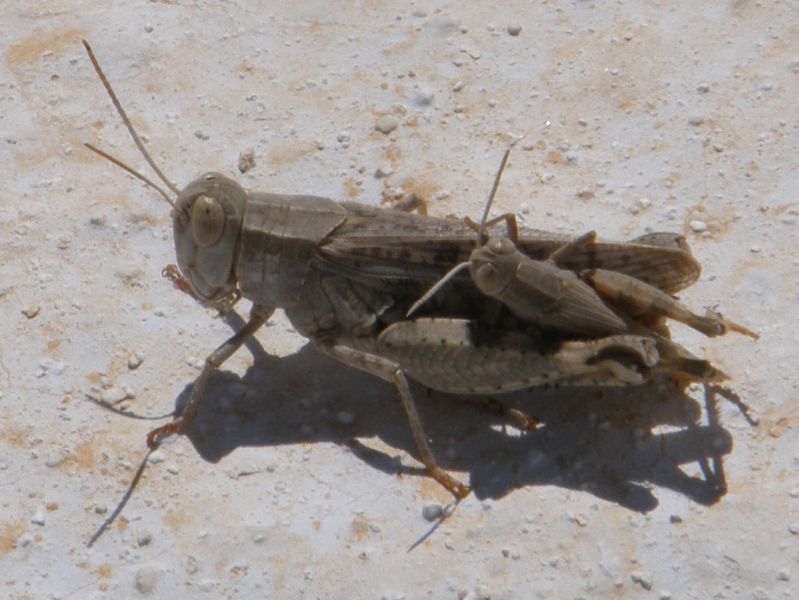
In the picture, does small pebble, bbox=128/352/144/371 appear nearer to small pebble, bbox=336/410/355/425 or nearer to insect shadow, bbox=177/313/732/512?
insect shadow, bbox=177/313/732/512

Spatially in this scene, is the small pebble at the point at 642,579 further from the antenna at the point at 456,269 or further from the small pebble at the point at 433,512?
the antenna at the point at 456,269

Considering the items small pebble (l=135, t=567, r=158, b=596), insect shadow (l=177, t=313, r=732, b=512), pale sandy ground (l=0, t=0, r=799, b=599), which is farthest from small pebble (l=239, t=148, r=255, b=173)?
small pebble (l=135, t=567, r=158, b=596)

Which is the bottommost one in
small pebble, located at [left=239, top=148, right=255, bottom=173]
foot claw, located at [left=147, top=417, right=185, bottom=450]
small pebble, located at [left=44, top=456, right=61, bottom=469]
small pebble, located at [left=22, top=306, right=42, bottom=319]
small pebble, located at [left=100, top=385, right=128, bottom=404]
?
small pebble, located at [left=44, top=456, right=61, bottom=469]

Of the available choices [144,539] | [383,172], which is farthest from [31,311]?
[383,172]

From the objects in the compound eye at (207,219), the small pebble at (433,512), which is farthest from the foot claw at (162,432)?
the small pebble at (433,512)

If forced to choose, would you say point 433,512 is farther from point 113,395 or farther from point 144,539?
point 113,395

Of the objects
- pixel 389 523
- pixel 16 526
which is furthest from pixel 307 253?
pixel 16 526
